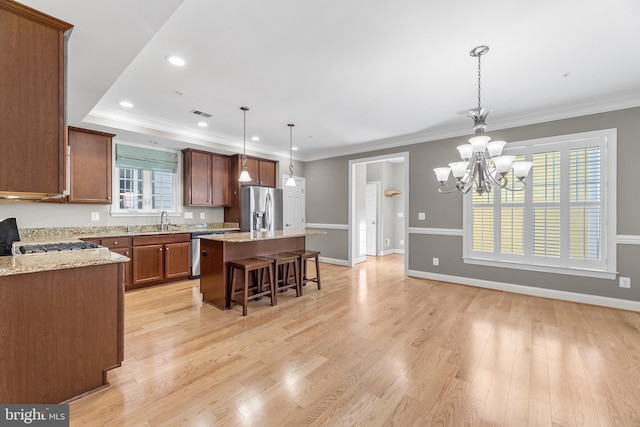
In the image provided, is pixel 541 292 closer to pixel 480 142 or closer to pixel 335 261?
pixel 480 142

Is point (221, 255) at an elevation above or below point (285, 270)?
above

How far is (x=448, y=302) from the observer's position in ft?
12.0

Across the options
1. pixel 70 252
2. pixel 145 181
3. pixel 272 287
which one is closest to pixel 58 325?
pixel 70 252

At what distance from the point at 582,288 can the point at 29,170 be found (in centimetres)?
563

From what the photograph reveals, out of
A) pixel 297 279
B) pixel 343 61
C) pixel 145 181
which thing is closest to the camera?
pixel 343 61

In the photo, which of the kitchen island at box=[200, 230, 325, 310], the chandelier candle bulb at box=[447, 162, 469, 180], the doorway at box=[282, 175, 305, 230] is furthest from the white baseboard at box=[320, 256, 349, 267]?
the chandelier candle bulb at box=[447, 162, 469, 180]

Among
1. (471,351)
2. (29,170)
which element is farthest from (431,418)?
(29,170)

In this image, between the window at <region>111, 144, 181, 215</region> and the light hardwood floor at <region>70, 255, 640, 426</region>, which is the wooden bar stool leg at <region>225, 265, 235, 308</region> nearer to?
the light hardwood floor at <region>70, 255, 640, 426</region>

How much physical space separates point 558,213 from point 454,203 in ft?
4.30

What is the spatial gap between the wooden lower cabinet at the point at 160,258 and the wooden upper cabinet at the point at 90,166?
84 cm

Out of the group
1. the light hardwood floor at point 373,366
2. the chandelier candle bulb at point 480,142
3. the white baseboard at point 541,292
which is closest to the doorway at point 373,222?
the white baseboard at point 541,292

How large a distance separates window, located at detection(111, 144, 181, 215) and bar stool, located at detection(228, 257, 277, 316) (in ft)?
8.02

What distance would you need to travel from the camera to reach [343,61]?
2570 millimetres

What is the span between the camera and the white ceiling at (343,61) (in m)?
1.88
